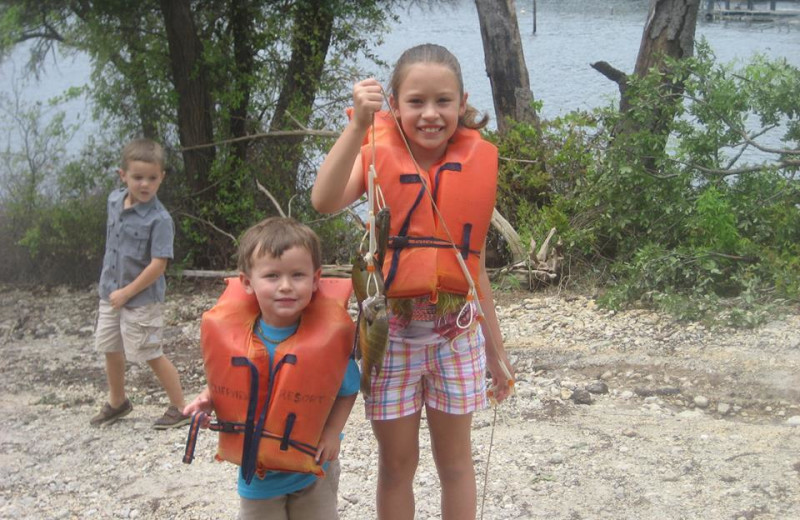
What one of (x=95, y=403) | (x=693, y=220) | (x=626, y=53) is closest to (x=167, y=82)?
(x=95, y=403)

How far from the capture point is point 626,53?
13.5m

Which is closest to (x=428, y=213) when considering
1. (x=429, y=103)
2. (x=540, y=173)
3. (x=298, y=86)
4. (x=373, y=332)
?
(x=429, y=103)

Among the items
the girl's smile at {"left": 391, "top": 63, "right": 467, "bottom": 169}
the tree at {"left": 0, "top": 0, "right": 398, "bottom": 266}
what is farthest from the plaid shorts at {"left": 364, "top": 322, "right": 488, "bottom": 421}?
the tree at {"left": 0, "top": 0, "right": 398, "bottom": 266}

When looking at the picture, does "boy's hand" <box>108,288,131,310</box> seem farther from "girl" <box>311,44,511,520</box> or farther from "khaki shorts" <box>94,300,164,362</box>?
"girl" <box>311,44,511,520</box>

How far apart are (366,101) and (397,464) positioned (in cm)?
116

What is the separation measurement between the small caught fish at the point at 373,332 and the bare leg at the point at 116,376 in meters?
2.83

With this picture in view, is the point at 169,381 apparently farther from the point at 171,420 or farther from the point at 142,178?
the point at 142,178

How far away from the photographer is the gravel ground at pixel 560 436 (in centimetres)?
409

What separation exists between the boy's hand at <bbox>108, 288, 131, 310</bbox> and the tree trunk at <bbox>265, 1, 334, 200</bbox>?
381 centimetres

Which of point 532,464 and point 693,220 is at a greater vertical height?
point 693,220

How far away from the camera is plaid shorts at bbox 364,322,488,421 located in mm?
2924

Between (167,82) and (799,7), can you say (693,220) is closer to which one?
(167,82)

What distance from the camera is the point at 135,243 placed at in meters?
4.99

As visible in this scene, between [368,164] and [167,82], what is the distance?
6116 mm
